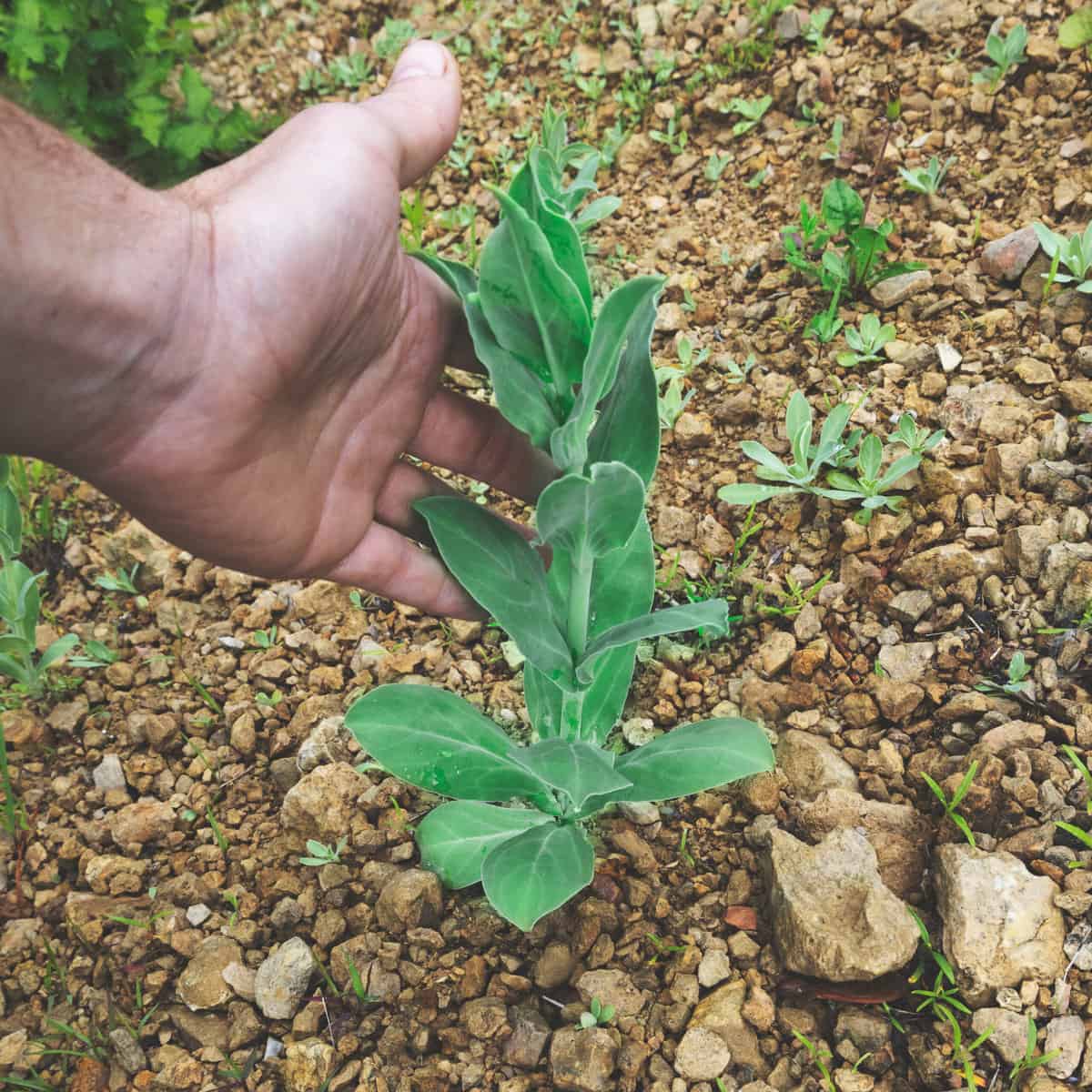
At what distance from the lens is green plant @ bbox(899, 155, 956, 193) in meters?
3.34

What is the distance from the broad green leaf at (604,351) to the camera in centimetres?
161

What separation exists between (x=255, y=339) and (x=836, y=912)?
1.69 meters

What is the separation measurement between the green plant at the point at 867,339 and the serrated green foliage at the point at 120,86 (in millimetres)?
2998

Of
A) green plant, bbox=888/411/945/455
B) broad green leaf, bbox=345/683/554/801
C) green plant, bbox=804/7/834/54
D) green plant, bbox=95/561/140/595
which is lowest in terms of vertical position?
green plant, bbox=95/561/140/595

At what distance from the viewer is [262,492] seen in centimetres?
223

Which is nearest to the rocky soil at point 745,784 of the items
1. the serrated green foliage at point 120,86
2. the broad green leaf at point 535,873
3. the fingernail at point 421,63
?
the broad green leaf at point 535,873

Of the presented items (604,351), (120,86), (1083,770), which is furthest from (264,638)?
(120,86)

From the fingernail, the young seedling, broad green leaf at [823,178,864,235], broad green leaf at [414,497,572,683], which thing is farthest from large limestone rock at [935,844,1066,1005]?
the young seedling

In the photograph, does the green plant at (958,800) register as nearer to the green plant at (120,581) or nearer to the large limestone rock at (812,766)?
the large limestone rock at (812,766)

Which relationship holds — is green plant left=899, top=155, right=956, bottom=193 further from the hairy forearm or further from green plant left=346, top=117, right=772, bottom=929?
the hairy forearm

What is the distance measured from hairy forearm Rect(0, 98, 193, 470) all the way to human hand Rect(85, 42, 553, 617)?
0.04 meters

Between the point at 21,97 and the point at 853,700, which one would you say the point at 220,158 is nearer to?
the point at 21,97

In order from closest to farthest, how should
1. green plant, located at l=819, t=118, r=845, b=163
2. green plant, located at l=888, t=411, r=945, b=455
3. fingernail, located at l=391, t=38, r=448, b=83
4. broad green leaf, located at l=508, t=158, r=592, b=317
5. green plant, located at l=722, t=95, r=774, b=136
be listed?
broad green leaf, located at l=508, t=158, r=592, b=317, fingernail, located at l=391, t=38, r=448, b=83, green plant, located at l=888, t=411, r=945, b=455, green plant, located at l=819, t=118, r=845, b=163, green plant, located at l=722, t=95, r=774, b=136

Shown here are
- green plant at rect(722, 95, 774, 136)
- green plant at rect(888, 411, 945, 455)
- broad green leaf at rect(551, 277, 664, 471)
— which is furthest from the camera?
green plant at rect(722, 95, 774, 136)
